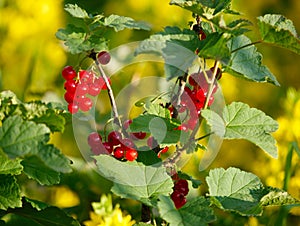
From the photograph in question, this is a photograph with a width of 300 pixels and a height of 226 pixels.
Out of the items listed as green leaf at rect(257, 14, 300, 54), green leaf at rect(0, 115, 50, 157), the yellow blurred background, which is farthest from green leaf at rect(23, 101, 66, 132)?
the yellow blurred background

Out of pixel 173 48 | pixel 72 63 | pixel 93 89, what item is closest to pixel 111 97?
pixel 93 89

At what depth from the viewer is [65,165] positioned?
0.75 metres

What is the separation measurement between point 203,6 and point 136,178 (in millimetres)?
236

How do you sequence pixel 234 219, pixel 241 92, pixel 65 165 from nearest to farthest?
pixel 65 165 → pixel 234 219 → pixel 241 92

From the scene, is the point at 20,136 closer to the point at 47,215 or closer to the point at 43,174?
the point at 43,174

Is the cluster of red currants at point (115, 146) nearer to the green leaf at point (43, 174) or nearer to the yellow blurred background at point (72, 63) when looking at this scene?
the green leaf at point (43, 174)

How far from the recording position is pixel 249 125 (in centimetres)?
88

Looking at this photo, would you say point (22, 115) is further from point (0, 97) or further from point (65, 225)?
point (65, 225)

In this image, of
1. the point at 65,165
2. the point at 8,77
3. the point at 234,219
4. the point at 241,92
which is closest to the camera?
the point at 65,165

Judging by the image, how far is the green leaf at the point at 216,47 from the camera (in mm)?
803

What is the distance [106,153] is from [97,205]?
17 centimetres

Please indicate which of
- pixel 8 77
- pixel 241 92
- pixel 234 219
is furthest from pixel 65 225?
pixel 241 92

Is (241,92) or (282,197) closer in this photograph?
(282,197)

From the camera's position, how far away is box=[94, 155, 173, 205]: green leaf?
85cm
